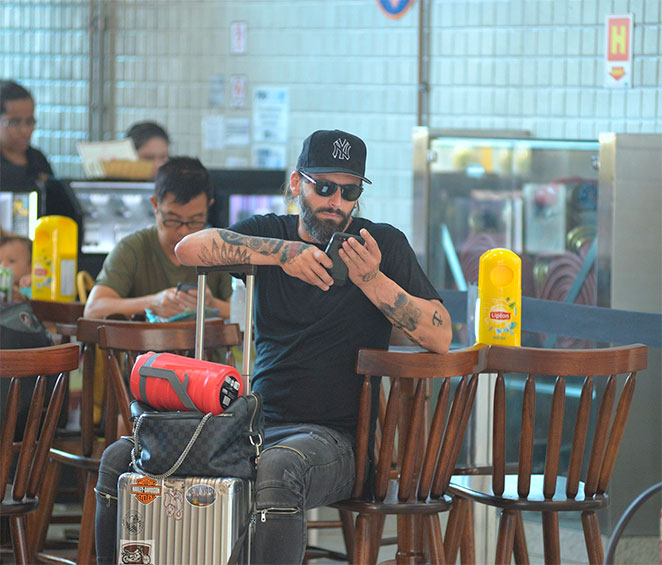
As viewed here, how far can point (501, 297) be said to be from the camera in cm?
274

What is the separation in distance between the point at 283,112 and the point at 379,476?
141 inches

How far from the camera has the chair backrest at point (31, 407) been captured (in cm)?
247

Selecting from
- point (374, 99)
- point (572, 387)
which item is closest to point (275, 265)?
point (572, 387)

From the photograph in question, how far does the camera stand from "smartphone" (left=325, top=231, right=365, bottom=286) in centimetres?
245

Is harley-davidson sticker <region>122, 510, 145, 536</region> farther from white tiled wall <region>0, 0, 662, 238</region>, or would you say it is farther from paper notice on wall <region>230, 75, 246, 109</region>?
paper notice on wall <region>230, 75, 246, 109</region>

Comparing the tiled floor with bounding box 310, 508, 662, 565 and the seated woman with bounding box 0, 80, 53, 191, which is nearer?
the tiled floor with bounding box 310, 508, 662, 565

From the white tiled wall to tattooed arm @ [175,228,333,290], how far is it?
2.54 metres

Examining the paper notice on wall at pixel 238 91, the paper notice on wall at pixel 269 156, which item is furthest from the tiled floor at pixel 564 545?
the paper notice on wall at pixel 238 91

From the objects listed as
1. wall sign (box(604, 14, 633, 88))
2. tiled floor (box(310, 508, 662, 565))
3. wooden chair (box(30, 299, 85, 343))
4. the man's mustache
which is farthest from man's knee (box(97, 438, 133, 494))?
wall sign (box(604, 14, 633, 88))

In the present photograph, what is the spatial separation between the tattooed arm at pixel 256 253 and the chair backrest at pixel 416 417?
238 millimetres

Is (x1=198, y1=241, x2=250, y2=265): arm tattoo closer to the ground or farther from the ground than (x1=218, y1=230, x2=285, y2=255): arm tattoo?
closer to the ground

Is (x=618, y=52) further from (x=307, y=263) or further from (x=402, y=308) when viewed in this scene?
(x=307, y=263)

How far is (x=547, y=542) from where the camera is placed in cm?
268

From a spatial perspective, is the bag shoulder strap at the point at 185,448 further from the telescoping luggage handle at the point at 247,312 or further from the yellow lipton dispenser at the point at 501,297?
the yellow lipton dispenser at the point at 501,297
